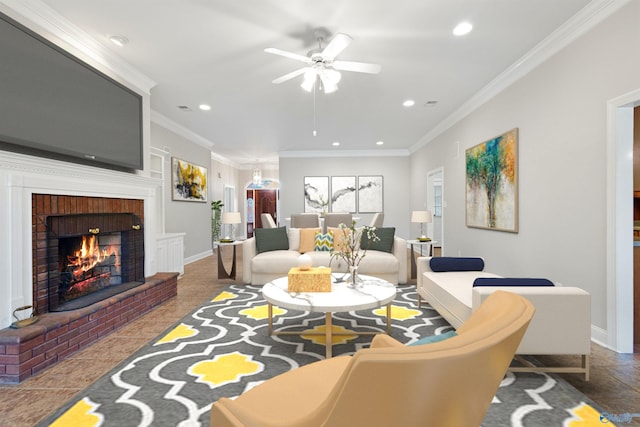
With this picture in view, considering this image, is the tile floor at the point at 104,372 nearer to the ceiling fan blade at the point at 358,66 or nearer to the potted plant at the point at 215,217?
the ceiling fan blade at the point at 358,66

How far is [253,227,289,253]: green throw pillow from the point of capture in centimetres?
480

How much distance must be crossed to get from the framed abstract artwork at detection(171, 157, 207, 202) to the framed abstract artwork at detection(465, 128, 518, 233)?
16.4 ft

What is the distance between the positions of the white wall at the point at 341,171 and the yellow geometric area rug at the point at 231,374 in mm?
5443

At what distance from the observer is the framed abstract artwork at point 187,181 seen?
598 centimetres

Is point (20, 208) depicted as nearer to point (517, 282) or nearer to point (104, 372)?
point (104, 372)

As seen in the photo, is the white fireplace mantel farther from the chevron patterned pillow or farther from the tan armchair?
the chevron patterned pillow

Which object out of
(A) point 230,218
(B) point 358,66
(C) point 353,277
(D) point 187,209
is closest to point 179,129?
(D) point 187,209

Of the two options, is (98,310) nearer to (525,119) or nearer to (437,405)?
(437,405)

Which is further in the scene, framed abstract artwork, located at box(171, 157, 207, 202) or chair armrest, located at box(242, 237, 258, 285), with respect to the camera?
framed abstract artwork, located at box(171, 157, 207, 202)

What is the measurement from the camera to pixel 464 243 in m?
5.12

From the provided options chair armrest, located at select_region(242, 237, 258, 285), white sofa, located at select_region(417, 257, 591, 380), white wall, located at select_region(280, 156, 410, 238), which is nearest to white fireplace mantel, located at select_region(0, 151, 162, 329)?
chair armrest, located at select_region(242, 237, 258, 285)

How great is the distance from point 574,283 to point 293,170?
6794mm

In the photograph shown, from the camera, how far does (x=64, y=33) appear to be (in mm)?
2777

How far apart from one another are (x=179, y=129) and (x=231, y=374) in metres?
5.19
